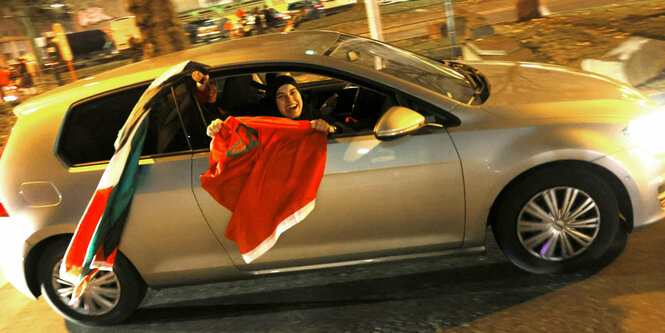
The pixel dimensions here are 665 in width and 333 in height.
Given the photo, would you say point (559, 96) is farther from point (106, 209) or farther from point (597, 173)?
point (106, 209)

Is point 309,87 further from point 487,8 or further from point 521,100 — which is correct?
point 487,8

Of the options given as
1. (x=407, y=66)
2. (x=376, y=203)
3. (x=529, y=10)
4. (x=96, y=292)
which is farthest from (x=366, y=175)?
(x=529, y=10)

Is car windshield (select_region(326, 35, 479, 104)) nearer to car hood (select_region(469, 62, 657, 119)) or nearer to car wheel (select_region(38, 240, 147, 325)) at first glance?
car hood (select_region(469, 62, 657, 119))

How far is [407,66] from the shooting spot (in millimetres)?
4160

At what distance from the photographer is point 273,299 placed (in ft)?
13.4

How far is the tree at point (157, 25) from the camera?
9.66 meters

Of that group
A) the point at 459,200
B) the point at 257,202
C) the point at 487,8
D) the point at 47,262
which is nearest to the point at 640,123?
the point at 459,200

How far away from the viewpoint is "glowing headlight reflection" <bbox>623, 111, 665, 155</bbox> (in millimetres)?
3510

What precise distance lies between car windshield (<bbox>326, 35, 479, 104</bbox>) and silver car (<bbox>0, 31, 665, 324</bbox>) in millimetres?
21

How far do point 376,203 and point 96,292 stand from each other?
6.23ft

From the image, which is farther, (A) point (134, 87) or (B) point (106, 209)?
(A) point (134, 87)

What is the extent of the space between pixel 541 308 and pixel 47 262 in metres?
2.98

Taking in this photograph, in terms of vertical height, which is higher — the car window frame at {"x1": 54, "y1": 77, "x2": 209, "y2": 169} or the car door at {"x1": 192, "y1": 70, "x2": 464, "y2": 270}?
the car window frame at {"x1": 54, "y1": 77, "x2": 209, "y2": 169}

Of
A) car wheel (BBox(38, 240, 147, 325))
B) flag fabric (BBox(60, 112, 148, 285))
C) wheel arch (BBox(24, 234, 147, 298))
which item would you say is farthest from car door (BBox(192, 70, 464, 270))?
wheel arch (BBox(24, 234, 147, 298))
